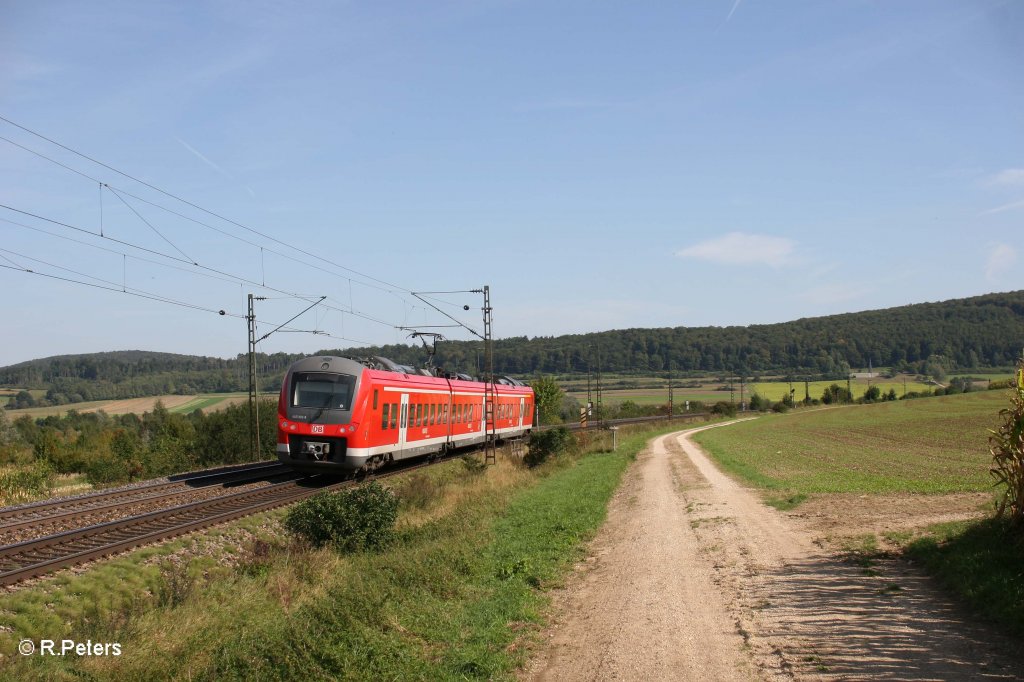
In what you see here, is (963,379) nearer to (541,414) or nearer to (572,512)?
(541,414)

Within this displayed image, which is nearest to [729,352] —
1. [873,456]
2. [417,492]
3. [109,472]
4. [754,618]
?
[873,456]

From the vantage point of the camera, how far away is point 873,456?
3388 centimetres

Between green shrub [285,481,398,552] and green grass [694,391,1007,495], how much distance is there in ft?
32.0

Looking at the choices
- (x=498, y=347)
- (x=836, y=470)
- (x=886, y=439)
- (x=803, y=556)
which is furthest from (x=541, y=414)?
(x=803, y=556)

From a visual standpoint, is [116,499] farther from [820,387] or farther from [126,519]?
[820,387]

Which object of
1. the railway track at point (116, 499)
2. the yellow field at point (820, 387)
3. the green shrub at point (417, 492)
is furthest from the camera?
the yellow field at point (820, 387)

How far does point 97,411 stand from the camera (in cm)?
10238

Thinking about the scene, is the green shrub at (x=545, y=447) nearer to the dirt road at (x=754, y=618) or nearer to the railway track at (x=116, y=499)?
the railway track at (x=116, y=499)

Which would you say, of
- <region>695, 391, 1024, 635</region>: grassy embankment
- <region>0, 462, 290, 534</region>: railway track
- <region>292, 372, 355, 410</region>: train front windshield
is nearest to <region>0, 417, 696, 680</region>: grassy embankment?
<region>0, 462, 290, 534</region>: railway track

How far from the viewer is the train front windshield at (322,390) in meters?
23.1

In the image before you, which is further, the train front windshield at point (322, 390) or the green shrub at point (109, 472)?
the green shrub at point (109, 472)

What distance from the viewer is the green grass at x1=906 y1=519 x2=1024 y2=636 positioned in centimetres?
831

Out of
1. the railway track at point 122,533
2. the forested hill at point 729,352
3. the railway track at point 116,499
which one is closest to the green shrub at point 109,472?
the railway track at point 116,499

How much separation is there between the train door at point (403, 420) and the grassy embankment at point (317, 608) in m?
8.76
